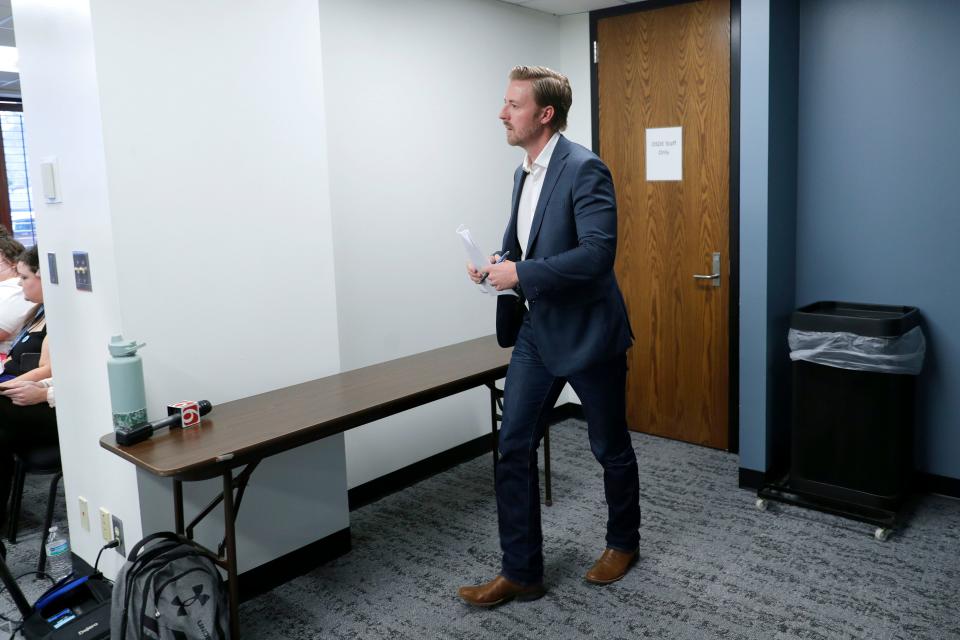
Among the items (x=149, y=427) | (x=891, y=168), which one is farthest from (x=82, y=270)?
(x=891, y=168)

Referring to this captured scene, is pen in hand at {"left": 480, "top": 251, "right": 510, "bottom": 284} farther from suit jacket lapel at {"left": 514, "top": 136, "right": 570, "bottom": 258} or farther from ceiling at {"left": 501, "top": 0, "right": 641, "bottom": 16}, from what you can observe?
ceiling at {"left": 501, "top": 0, "right": 641, "bottom": 16}

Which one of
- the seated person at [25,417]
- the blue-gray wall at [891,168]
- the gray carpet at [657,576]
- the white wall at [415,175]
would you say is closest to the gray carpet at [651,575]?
the gray carpet at [657,576]

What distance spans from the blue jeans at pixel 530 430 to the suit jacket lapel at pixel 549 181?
275 millimetres

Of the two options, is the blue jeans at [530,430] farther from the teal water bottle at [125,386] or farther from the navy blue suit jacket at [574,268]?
the teal water bottle at [125,386]

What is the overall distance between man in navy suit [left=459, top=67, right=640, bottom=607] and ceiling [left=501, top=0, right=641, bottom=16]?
1531 millimetres

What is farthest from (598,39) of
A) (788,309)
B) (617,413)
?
(617,413)

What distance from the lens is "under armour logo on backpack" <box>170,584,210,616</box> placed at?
72.0 inches

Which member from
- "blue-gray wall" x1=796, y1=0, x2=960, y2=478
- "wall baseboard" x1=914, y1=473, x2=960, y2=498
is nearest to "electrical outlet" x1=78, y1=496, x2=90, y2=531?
"blue-gray wall" x1=796, y1=0, x2=960, y2=478

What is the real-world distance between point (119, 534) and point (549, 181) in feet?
5.18

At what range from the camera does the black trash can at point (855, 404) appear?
8.60 feet

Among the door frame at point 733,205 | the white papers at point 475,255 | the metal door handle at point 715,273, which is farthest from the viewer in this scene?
the metal door handle at point 715,273

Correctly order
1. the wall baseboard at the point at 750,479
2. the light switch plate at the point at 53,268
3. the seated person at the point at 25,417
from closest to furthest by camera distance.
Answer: the light switch plate at the point at 53,268 < the seated person at the point at 25,417 < the wall baseboard at the point at 750,479

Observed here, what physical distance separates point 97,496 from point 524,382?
1315 mm

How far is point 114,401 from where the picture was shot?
6.37ft
